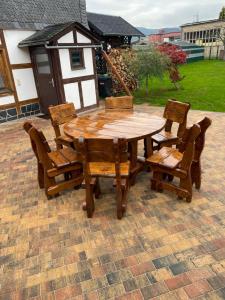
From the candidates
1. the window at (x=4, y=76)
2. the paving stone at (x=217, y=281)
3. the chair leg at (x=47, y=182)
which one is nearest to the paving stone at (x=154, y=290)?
the paving stone at (x=217, y=281)

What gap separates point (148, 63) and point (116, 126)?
690cm

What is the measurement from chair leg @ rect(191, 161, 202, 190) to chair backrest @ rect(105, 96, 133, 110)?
1.89 metres

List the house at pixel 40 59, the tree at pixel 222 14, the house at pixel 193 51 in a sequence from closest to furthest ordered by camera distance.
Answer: the house at pixel 40 59, the house at pixel 193 51, the tree at pixel 222 14

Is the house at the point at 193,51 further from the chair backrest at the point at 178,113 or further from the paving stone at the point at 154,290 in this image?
the paving stone at the point at 154,290

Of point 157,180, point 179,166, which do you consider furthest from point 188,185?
point 157,180

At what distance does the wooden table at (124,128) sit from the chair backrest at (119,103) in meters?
0.61

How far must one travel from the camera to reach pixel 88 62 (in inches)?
326

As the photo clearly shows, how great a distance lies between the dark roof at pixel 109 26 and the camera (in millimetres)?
11414

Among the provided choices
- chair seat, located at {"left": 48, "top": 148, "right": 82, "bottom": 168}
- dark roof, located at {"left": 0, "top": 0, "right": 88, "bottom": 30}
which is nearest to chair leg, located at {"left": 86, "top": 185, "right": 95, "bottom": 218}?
chair seat, located at {"left": 48, "top": 148, "right": 82, "bottom": 168}

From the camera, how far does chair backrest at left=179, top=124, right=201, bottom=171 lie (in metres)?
2.72

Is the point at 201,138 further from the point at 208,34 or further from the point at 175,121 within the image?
the point at 208,34

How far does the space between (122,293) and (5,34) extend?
755 cm

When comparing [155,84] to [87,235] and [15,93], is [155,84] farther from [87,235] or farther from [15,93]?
[87,235]

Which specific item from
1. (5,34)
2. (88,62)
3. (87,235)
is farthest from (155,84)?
(87,235)
